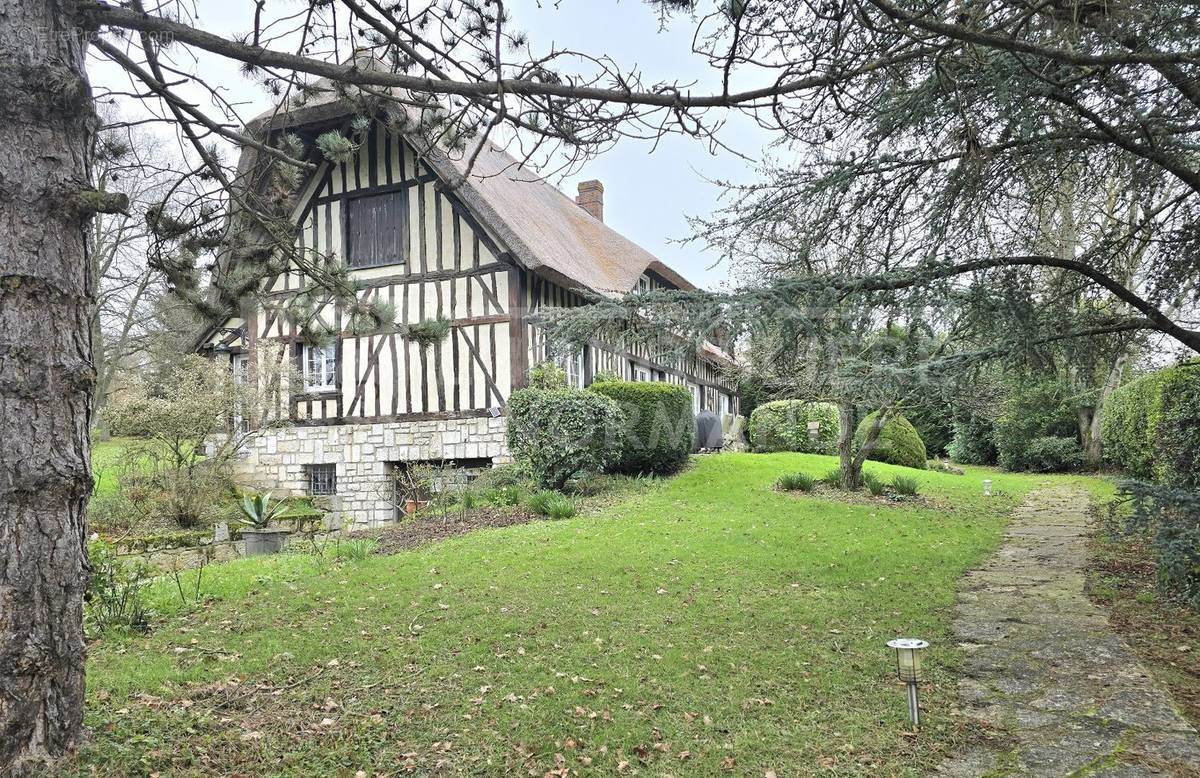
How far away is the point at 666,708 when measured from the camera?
3.82m

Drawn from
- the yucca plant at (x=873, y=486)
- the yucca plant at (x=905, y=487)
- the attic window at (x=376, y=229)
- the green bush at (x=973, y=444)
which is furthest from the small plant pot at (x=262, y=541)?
the green bush at (x=973, y=444)

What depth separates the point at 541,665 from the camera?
14.2 feet

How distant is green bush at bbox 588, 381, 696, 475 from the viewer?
12492 millimetres

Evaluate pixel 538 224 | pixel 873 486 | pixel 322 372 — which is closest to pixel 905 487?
pixel 873 486

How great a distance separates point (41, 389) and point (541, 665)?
284 centimetres

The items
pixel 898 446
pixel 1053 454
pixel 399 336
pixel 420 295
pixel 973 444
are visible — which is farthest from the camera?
pixel 973 444

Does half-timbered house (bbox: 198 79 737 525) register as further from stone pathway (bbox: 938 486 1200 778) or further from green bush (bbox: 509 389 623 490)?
stone pathway (bbox: 938 486 1200 778)

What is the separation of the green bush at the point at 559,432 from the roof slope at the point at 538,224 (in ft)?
5.70

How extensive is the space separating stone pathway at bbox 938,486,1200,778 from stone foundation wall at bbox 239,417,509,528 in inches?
316

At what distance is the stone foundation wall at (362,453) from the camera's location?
12266mm

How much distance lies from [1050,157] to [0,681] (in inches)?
273

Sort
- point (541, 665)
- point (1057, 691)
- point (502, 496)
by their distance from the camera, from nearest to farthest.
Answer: point (1057, 691) → point (541, 665) → point (502, 496)

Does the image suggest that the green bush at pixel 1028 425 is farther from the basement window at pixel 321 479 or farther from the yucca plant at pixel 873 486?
the basement window at pixel 321 479

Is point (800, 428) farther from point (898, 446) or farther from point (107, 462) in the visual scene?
point (107, 462)
